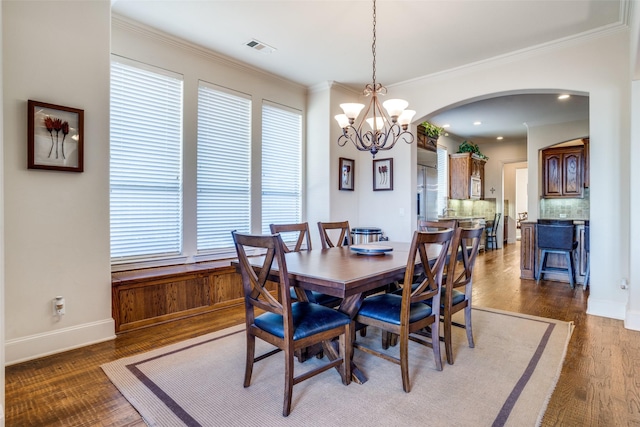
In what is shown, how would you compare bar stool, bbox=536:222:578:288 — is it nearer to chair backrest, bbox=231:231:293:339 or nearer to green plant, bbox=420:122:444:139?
green plant, bbox=420:122:444:139

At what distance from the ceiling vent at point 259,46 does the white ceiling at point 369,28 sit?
52mm

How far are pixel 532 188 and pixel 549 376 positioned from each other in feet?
17.1

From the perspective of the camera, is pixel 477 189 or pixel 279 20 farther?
pixel 477 189

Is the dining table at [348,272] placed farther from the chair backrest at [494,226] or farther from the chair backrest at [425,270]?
the chair backrest at [494,226]

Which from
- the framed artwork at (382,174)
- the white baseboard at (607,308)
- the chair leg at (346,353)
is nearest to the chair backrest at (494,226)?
the framed artwork at (382,174)

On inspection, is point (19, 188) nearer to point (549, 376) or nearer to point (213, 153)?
point (213, 153)

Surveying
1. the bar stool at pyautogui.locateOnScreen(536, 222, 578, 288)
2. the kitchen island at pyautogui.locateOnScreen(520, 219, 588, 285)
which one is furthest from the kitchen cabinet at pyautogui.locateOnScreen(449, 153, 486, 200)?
the bar stool at pyautogui.locateOnScreen(536, 222, 578, 288)

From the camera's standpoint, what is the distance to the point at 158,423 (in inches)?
70.3

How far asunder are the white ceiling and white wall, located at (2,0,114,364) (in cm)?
67

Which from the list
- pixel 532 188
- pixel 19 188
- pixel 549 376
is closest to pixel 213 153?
pixel 19 188

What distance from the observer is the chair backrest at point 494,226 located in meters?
8.82

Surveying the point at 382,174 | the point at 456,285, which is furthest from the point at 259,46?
the point at 456,285

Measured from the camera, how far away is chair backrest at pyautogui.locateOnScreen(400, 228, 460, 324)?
2002mm

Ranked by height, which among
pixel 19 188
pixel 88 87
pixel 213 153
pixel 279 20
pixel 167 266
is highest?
pixel 279 20
